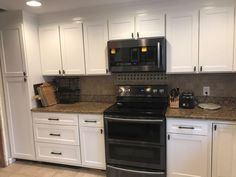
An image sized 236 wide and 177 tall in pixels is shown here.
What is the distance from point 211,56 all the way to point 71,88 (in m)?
2.16

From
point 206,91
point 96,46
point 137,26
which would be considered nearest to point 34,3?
point 96,46

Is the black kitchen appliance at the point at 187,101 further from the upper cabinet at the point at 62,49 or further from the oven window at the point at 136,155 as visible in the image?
the upper cabinet at the point at 62,49

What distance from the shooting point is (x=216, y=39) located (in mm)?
2309

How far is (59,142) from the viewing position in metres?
2.83

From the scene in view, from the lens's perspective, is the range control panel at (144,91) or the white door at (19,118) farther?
the white door at (19,118)

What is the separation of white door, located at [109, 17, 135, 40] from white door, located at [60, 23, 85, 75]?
1.54ft

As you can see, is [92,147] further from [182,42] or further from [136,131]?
[182,42]

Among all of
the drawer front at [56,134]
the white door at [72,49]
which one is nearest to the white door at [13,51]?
the white door at [72,49]

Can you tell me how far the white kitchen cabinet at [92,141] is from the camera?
8.54 feet

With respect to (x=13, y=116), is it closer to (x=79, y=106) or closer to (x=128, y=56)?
(x=79, y=106)

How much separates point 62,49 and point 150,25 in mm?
1350

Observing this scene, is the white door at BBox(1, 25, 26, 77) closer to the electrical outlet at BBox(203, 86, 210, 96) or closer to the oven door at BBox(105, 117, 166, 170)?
the oven door at BBox(105, 117, 166, 170)

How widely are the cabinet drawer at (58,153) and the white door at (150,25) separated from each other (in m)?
1.82

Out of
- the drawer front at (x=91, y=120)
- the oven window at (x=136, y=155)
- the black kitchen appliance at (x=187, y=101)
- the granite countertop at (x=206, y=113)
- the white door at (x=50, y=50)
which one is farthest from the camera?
the white door at (x=50, y=50)
